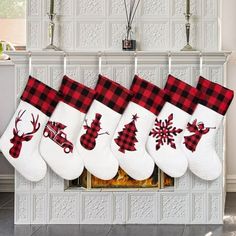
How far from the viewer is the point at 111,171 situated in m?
3.13

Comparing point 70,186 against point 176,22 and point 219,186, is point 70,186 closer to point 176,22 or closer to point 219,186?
point 219,186

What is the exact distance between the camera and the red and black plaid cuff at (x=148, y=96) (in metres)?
3.17

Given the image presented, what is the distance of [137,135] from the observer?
3.14 metres

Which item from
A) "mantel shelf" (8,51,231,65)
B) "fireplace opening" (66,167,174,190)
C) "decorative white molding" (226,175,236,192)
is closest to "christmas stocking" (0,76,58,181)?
"mantel shelf" (8,51,231,65)

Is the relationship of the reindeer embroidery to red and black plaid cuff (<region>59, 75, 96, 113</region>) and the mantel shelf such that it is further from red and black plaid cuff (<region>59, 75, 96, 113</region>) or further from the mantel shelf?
the mantel shelf

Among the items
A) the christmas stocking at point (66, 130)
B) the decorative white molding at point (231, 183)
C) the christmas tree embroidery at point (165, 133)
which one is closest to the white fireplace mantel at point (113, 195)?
the christmas stocking at point (66, 130)

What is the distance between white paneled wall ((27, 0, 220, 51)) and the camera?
10.9 ft

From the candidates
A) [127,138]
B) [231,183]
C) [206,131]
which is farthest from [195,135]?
[231,183]

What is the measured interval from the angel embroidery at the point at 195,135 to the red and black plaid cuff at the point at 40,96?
704mm

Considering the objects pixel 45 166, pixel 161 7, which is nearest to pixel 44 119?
pixel 45 166

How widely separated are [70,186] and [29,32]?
858 millimetres

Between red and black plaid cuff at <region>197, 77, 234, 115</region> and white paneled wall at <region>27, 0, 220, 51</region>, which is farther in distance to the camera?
white paneled wall at <region>27, 0, 220, 51</region>

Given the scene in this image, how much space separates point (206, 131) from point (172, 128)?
0.56 feet

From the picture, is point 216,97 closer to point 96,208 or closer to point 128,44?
point 128,44
